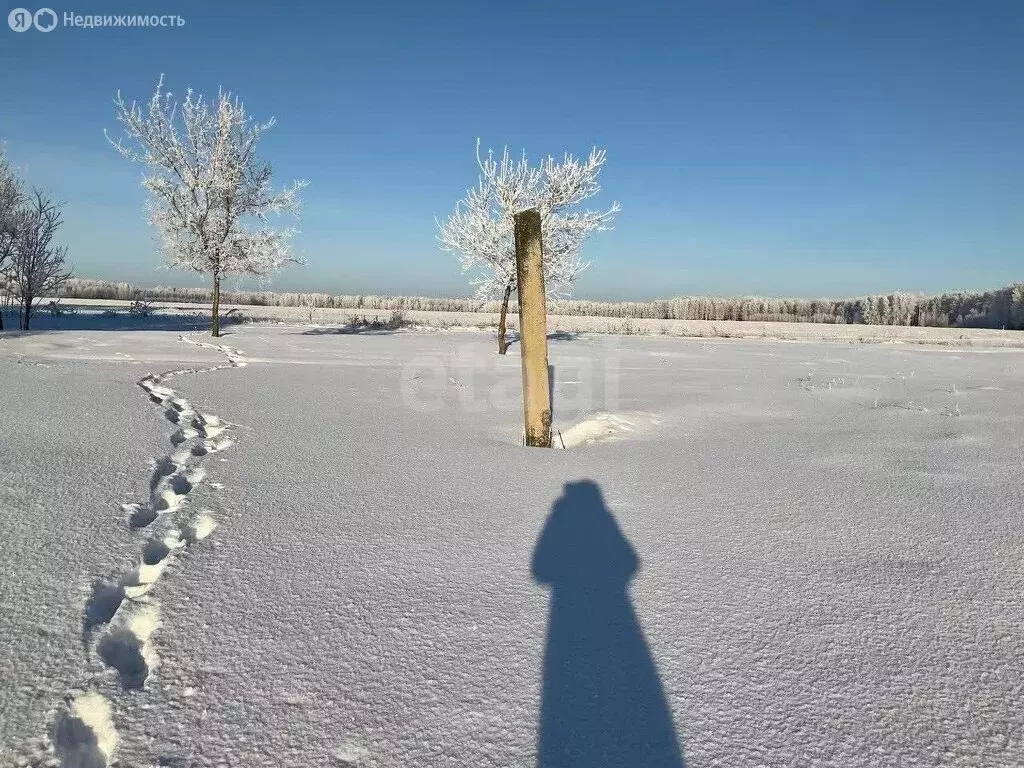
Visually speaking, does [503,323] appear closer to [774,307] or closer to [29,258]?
[29,258]

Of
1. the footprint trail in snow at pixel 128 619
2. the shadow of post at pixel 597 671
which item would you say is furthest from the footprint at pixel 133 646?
the shadow of post at pixel 597 671

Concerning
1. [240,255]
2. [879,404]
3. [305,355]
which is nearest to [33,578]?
[879,404]

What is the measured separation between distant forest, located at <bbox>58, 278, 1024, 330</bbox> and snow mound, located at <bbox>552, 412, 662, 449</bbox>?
20382 mm

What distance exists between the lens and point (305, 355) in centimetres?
1009

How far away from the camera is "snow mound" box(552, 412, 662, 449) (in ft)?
14.5

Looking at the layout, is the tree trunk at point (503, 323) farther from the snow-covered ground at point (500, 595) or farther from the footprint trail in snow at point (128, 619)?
the footprint trail in snow at point (128, 619)

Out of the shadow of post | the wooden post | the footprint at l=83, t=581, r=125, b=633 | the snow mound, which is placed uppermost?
the wooden post

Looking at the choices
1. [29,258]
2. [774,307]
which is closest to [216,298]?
[29,258]

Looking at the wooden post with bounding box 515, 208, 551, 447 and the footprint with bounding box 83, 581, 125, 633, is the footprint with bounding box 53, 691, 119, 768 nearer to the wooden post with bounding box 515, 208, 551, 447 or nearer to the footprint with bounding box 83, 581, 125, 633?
the footprint with bounding box 83, 581, 125, 633

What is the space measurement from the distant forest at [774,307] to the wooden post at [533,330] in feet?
68.5

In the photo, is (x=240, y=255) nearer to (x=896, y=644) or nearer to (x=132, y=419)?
(x=132, y=419)

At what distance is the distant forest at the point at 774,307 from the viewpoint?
1155 inches

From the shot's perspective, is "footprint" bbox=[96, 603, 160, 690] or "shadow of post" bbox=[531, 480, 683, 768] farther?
"footprint" bbox=[96, 603, 160, 690]

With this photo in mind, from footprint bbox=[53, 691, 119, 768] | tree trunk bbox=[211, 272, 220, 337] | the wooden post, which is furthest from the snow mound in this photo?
tree trunk bbox=[211, 272, 220, 337]
